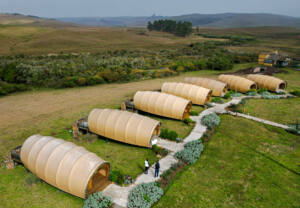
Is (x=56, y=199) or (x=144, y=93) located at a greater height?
(x=144, y=93)

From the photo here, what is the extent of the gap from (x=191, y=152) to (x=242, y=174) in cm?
477

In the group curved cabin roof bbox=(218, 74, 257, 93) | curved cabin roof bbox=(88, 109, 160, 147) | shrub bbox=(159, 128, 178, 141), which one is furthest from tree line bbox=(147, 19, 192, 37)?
curved cabin roof bbox=(88, 109, 160, 147)

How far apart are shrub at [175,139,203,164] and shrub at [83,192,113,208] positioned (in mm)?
8046

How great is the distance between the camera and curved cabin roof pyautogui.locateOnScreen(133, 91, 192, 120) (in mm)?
27812

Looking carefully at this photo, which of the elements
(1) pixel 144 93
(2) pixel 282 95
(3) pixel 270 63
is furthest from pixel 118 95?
(3) pixel 270 63

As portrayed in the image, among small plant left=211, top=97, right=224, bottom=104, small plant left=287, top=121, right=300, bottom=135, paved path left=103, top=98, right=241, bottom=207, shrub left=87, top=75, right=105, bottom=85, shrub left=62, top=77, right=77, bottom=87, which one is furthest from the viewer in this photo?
shrub left=87, top=75, right=105, bottom=85

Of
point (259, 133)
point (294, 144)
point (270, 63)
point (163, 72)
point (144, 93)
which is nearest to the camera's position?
point (294, 144)

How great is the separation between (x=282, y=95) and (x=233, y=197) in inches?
1255

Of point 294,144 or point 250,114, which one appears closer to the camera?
point 294,144

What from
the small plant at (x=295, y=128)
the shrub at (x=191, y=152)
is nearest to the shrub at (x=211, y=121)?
the shrub at (x=191, y=152)

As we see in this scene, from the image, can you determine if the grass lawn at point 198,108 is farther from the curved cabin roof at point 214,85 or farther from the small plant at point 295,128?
the small plant at point 295,128

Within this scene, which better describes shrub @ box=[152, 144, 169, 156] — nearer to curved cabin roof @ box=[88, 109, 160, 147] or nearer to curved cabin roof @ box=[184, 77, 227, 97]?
curved cabin roof @ box=[88, 109, 160, 147]

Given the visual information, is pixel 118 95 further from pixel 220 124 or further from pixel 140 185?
pixel 140 185

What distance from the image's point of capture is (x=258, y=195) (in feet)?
51.9
